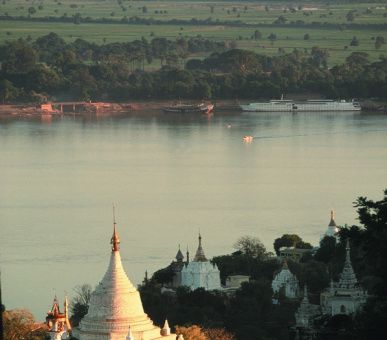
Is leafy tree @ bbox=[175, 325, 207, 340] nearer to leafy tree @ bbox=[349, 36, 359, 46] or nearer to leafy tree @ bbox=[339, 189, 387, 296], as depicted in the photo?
leafy tree @ bbox=[339, 189, 387, 296]

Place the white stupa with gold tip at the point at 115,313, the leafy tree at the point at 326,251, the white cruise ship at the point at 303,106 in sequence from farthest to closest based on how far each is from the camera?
1. the white cruise ship at the point at 303,106
2. the leafy tree at the point at 326,251
3. the white stupa with gold tip at the point at 115,313

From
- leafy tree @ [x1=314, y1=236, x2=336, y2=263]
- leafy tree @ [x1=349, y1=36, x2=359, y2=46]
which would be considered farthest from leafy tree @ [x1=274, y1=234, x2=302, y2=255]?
leafy tree @ [x1=349, y1=36, x2=359, y2=46]

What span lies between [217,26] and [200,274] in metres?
51.7

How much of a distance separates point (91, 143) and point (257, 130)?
4.87 meters

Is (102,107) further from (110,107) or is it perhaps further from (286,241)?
(286,241)

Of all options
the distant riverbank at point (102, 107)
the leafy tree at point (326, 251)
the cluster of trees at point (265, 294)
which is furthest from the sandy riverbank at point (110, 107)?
the leafy tree at point (326, 251)

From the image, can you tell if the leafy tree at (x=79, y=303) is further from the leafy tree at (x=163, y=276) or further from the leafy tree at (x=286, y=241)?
the leafy tree at (x=286, y=241)

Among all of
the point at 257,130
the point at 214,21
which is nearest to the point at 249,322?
the point at 257,130

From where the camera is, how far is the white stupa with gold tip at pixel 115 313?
12.3 m

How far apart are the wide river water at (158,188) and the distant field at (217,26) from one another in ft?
62.4

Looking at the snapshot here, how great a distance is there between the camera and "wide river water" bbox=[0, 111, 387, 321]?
18.3m

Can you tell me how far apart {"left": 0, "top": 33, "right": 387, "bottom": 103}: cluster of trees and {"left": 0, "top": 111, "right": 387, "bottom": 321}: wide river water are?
6352 mm

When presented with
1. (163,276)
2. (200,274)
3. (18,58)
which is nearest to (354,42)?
(18,58)

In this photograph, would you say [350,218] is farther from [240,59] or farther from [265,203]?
[240,59]
